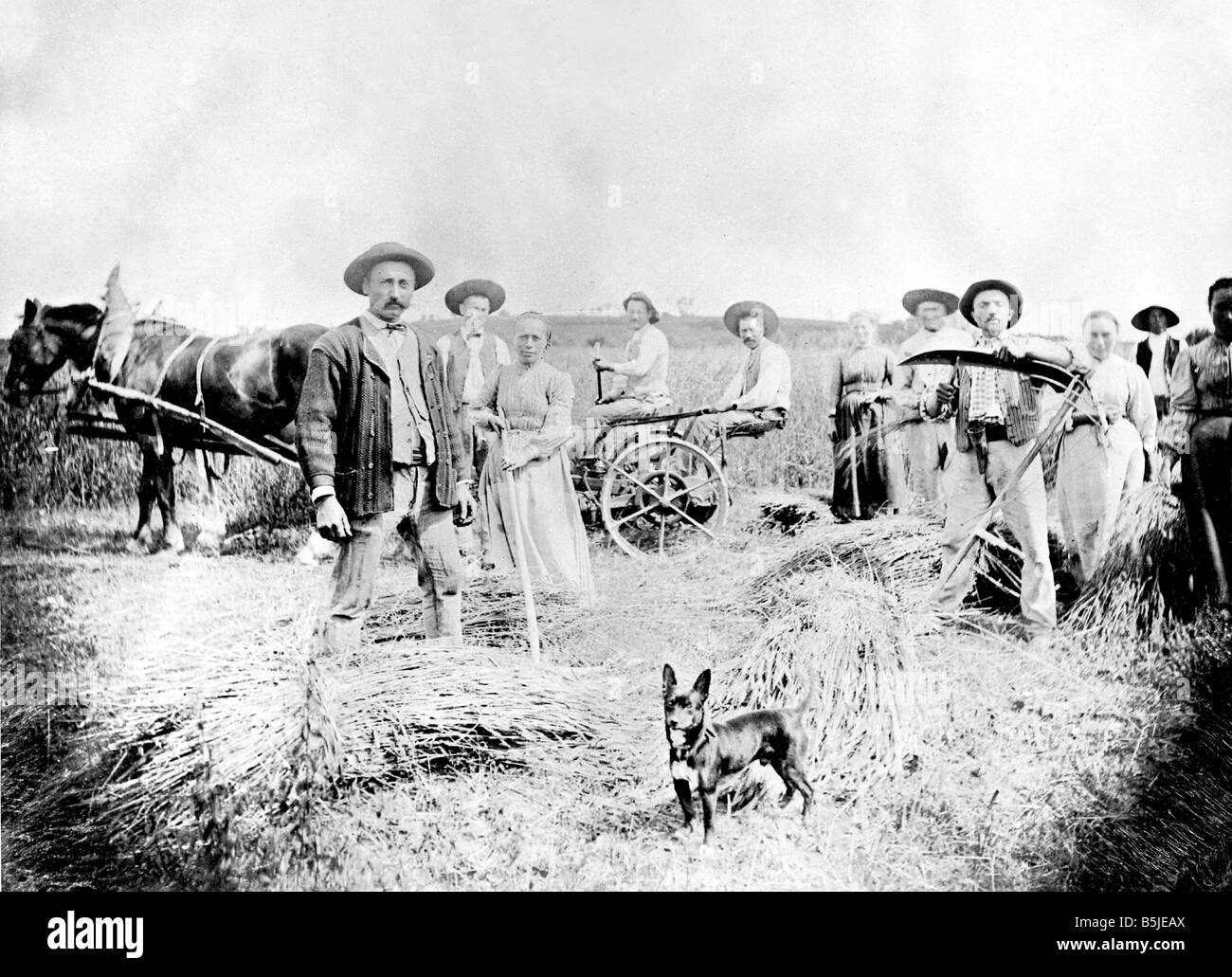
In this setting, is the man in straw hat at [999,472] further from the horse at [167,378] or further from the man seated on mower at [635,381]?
the horse at [167,378]

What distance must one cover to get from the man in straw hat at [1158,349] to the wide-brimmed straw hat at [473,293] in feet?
9.76

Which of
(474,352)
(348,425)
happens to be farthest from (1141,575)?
(348,425)

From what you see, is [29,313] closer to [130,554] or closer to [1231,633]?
[130,554]

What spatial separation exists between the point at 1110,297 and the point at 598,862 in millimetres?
3479

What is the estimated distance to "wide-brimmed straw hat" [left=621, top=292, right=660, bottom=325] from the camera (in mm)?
4656

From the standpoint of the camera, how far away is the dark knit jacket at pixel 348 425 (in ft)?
14.4

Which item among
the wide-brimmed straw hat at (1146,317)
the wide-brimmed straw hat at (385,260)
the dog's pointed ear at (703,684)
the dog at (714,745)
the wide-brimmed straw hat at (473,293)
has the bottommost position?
the dog at (714,745)

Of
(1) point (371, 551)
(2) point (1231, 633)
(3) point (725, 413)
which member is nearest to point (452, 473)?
(1) point (371, 551)

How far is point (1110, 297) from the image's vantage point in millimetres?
4762

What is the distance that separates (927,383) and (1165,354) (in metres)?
1.20

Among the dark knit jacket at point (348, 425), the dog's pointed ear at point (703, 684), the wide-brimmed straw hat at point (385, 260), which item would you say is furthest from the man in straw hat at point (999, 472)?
the dark knit jacket at point (348, 425)

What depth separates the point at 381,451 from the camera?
439 centimetres

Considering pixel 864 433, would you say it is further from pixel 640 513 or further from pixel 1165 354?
pixel 1165 354

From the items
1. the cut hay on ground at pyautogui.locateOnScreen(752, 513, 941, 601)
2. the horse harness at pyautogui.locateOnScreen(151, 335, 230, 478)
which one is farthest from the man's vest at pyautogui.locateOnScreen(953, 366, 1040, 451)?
the horse harness at pyautogui.locateOnScreen(151, 335, 230, 478)
